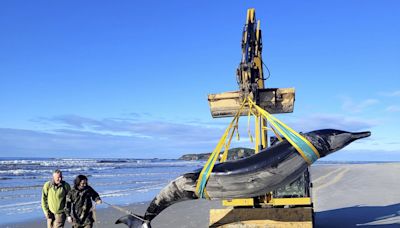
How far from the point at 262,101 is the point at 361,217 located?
6.19 m

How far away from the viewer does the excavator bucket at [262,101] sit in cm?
926

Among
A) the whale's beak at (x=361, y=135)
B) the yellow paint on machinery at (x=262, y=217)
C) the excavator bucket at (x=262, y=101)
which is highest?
the excavator bucket at (x=262, y=101)

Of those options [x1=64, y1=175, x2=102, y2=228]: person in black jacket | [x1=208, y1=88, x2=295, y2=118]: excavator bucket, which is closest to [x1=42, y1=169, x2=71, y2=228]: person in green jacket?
[x1=64, y1=175, x2=102, y2=228]: person in black jacket

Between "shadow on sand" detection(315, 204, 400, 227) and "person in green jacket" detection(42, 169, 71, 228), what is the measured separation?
690cm

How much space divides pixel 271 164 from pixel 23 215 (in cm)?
1211

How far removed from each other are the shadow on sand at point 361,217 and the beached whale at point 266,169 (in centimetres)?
643

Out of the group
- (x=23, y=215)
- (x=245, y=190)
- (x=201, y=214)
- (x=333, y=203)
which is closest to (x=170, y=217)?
(x=201, y=214)

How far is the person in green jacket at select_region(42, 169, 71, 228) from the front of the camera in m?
9.00

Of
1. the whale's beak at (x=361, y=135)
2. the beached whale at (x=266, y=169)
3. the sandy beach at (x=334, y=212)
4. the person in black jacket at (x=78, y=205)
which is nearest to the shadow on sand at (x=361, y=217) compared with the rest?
the sandy beach at (x=334, y=212)

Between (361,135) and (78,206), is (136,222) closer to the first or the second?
(78,206)

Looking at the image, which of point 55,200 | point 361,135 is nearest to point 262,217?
point 361,135

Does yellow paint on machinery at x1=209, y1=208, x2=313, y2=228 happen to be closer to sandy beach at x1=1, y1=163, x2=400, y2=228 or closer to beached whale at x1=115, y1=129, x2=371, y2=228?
beached whale at x1=115, y1=129, x2=371, y2=228

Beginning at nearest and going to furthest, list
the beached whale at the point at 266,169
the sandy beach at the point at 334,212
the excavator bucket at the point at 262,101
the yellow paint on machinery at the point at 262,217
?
the beached whale at the point at 266,169 < the yellow paint on machinery at the point at 262,217 < the excavator bucket at the point at 262,101 < the sandy beach at the point at 334,212

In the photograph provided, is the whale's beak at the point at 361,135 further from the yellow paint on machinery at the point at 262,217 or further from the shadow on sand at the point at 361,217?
the shadow on sand at the point at 361,217
